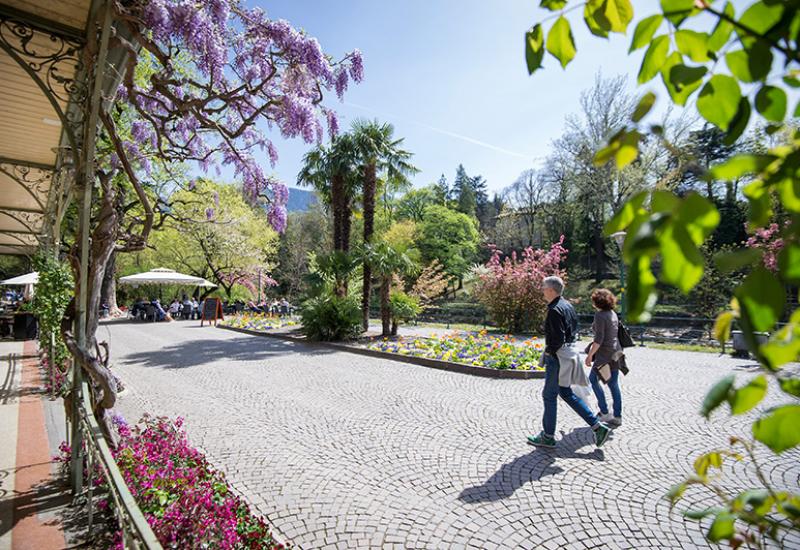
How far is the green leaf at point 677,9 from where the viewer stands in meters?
0.65

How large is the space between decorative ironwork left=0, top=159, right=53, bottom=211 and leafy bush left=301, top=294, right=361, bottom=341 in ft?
25.6

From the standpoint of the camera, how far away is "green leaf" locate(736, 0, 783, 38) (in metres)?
0.59

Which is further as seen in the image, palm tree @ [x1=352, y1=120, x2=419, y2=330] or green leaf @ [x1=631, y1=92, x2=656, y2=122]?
palm tree @ [x1=352, y1=120, x2=419, y2=330]

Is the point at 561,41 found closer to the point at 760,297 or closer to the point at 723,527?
the point at 760,297

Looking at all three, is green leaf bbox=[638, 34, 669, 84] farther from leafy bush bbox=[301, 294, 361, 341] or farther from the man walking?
leafy bush bbox=[301, 294, 361, 341]

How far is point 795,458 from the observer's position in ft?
15.1

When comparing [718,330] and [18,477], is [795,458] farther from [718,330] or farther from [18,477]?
[18,477]

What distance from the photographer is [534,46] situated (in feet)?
2.86

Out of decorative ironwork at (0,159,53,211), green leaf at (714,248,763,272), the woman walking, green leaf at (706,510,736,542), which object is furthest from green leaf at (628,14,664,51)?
decorative ironwork at (0,159,53,211)

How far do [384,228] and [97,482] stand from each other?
3870cm

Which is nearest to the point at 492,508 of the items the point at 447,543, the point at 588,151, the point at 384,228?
the point at 447,543

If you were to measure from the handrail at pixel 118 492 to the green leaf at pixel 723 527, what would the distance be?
6.42 feet

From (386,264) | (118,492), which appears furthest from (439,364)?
(118,492)

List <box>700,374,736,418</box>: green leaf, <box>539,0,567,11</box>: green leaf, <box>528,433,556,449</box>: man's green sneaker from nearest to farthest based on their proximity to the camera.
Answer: <box>700,374,736,418</box>: green leaf → <box>539,0,567,11</box>: green leaf → <box>528,433,556,449</box>: man's green sneaker
